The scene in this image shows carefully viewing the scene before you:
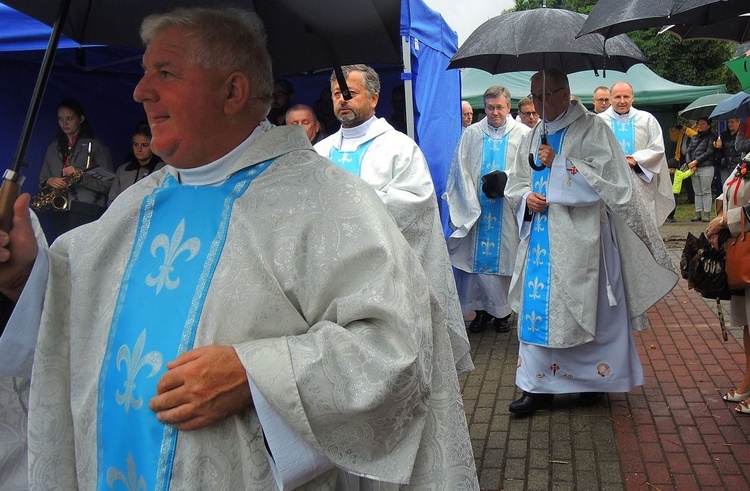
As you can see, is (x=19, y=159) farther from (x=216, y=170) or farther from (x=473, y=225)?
(x=473, y=225)

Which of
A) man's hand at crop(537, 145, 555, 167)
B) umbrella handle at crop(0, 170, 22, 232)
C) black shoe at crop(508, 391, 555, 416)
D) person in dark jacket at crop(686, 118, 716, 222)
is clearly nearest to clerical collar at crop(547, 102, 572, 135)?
man's hand at crop(537, 145, 555, 167)

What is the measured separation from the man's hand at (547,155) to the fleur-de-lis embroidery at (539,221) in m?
0.31

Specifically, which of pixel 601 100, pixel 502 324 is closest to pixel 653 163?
pixel 601 100

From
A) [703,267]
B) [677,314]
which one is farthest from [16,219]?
[677,314]

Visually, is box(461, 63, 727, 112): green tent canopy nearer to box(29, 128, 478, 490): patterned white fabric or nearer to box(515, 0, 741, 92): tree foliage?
box(515, 0, 741, 92): tree foliage

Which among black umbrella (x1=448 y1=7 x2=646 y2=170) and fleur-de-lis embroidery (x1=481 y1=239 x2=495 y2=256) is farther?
fleur-de-lis embroidery (x1=481 y1=239 x2=495 y2=256)

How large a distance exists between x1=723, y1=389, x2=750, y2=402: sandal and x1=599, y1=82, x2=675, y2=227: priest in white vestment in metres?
2.60

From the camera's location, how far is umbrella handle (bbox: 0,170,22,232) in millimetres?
1823

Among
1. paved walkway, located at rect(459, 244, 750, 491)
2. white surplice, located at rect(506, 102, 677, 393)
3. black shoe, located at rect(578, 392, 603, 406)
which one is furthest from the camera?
black shoe, located at rect(578, 392, 603, 406)

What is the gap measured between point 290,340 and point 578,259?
127 inches

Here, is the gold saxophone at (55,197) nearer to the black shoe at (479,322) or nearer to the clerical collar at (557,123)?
the black shoe at (479,322)

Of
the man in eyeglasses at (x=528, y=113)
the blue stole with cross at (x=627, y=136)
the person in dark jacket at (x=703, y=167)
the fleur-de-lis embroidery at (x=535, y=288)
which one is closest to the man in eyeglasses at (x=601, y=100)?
the man in eyeglasses at (x=528, y=113)

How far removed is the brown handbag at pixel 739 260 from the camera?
4.22 m

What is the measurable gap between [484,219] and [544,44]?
8.36ft
